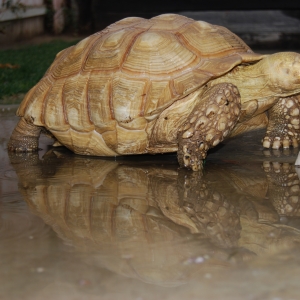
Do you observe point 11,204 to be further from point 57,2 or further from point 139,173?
point 57,2

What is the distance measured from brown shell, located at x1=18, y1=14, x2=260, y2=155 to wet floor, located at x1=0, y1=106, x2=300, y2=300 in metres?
0.30

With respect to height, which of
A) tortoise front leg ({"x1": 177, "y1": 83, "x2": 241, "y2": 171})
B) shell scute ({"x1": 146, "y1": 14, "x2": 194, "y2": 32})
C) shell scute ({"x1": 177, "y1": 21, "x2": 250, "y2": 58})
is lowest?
tortoise front leg ({"x1": 177, "y1": 83, "x2": 241, "y2": 171})

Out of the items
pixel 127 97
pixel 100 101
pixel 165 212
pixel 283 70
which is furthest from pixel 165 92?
pixel 165 212

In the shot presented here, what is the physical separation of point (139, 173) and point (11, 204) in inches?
37.1

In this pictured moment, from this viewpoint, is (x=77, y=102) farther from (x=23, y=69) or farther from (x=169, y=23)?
(x=23, y=69)

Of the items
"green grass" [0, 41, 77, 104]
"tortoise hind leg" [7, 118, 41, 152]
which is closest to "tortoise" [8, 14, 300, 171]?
"tortoise hind leg" [7, 118, 41, 152]

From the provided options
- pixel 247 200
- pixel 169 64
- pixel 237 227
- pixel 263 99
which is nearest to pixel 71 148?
pixel 169 64

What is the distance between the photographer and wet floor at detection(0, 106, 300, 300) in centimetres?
206

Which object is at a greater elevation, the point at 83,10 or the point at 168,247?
the point at 168,247

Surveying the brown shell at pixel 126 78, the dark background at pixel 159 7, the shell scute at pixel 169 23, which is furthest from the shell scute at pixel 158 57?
the dark background at pixel 159 7

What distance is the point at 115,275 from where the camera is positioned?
2143mm

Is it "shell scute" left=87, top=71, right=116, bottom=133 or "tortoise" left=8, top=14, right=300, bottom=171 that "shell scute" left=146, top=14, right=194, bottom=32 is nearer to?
"tortoise" left=8, top=14, right=300, bottom=171

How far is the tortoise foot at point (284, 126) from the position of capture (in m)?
4.45

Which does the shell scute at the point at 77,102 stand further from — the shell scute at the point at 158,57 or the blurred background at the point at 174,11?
the blurred background at the point at 174,11
